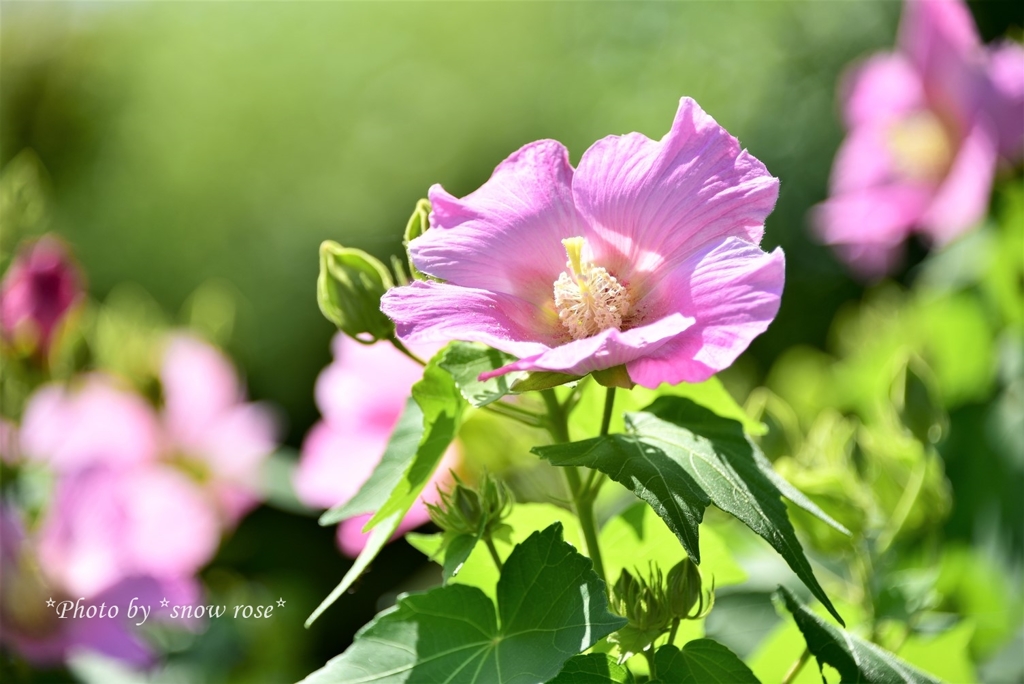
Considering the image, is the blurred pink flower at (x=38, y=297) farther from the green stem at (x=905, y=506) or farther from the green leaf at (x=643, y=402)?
the green stem at (x=905, y=506)

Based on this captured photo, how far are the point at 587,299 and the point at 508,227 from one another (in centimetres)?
5

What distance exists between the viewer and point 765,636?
767 mm

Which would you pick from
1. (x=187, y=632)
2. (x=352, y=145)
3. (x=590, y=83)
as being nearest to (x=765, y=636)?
(x=187, y=632)

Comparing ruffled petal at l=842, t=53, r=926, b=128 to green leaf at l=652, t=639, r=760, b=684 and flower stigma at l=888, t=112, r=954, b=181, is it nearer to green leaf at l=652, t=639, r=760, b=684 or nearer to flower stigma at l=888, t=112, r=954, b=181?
flower stigma at l=888, t=112, r=954, b=181

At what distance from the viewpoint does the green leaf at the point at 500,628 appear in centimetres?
40

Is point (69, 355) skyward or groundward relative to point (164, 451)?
skyward


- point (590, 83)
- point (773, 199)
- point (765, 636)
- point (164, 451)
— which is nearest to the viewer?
point (773, 199)

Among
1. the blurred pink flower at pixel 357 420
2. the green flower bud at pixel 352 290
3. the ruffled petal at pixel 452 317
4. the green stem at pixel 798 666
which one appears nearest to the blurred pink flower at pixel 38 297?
the blurred pink flower at pixel 357 420

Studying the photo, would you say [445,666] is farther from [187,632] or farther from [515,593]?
[187,632]

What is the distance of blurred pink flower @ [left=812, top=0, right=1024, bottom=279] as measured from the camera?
89cm

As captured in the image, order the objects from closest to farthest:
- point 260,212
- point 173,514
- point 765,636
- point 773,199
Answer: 1. point 773,199
2. point 765,636
3. point 173,514
4. point 260,212

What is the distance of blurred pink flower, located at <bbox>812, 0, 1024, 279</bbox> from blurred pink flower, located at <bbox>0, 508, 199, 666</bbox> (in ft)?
2.46

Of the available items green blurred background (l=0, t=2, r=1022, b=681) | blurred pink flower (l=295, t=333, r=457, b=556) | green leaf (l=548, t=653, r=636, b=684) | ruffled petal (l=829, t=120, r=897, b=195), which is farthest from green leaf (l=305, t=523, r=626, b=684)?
green blurred background (l=0, t=2, r=1022, b=681)

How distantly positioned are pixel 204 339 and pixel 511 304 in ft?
2.65
